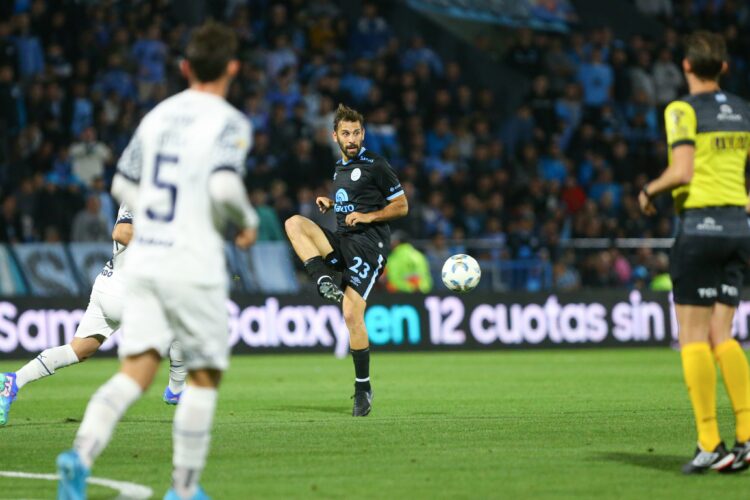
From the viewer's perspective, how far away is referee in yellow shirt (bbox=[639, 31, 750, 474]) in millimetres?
7754

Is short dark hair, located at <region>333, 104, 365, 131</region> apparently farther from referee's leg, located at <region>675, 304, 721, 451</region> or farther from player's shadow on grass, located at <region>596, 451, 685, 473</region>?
referee's leg, located at <region>675, 304, 721, 451</region>

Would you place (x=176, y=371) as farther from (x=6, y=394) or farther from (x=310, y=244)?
(x=6, y=394)

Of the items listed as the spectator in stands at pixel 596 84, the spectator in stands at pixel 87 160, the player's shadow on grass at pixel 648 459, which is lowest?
the player's shadow on grass at pixel 648 459

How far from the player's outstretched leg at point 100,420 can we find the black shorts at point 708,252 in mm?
3255

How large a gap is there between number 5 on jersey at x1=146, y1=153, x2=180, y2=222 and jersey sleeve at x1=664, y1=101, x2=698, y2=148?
302 cm

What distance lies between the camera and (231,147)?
6340mm

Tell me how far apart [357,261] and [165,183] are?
5.60 m

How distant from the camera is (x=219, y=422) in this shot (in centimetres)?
1092

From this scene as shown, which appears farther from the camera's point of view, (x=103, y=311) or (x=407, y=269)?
(x=407, y=269)

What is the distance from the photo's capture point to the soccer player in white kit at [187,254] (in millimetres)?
6293

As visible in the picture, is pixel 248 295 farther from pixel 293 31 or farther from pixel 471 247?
pixel 293 31

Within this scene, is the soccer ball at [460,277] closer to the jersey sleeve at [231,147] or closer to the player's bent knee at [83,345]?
the player's bent knee at [83,345]

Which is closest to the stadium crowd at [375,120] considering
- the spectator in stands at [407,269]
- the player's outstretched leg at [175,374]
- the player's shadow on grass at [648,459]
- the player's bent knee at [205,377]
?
the spectator in stands at [407,269]

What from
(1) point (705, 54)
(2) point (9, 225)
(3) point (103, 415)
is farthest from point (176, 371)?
(2) point (9, 225)
